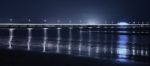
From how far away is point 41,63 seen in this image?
24.9 m

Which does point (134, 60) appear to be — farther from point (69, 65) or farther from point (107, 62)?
point (69, 65)

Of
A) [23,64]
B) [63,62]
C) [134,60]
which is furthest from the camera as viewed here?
[134,60]

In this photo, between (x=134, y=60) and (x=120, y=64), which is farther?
(x=134, y=60)

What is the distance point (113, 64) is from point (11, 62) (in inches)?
275

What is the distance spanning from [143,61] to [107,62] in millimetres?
2900

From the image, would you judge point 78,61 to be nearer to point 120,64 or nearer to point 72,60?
point 72,60

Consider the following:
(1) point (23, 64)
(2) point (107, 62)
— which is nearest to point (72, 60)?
(2) point (107, 62)

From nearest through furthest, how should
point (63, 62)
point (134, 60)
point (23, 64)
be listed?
point (23, 64) < point (63, 62) < point (134, 60)

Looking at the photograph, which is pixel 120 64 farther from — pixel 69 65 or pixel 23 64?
pixel 23 64

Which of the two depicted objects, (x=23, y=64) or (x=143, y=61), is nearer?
(x=23, y=64)

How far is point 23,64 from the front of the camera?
24234mm

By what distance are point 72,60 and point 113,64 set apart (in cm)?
344

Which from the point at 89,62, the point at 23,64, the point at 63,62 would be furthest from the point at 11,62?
the point at 89,62

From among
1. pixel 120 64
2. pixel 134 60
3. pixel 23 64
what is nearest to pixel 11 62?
pixel 23 64
